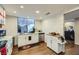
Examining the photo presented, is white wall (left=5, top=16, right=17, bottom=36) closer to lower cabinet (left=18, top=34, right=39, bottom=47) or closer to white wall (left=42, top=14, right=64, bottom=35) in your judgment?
lower cabinet (left=18, top=34, right=39, bottom=47)

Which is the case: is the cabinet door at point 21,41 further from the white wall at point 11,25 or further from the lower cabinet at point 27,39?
the white wall at point 11,25

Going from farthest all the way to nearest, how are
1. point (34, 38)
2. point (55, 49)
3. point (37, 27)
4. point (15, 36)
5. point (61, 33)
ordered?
1. point (37, 27)
2. point (34, 38)
3. point (15, 36)
4. point (61, 33)
5. point (55, 49)

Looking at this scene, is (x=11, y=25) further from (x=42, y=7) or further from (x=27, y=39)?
(x=42, y=7)

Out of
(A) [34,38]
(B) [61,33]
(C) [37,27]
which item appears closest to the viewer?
(B) [61,33]

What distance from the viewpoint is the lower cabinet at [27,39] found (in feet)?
14.0

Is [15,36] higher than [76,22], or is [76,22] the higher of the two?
[76,22]

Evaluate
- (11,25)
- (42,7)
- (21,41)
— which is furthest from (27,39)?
(42,7)

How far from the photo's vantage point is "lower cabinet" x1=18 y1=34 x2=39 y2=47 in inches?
168

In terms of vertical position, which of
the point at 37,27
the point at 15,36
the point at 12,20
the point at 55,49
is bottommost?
the point at 55,49

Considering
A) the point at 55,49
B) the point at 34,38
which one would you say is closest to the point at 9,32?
the point at 34,38

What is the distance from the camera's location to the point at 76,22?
189 inches

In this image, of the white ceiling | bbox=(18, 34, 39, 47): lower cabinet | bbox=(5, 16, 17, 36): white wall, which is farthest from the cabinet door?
the white ceiling

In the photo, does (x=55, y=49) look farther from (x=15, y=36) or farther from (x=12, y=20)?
(x=12, y=20)
